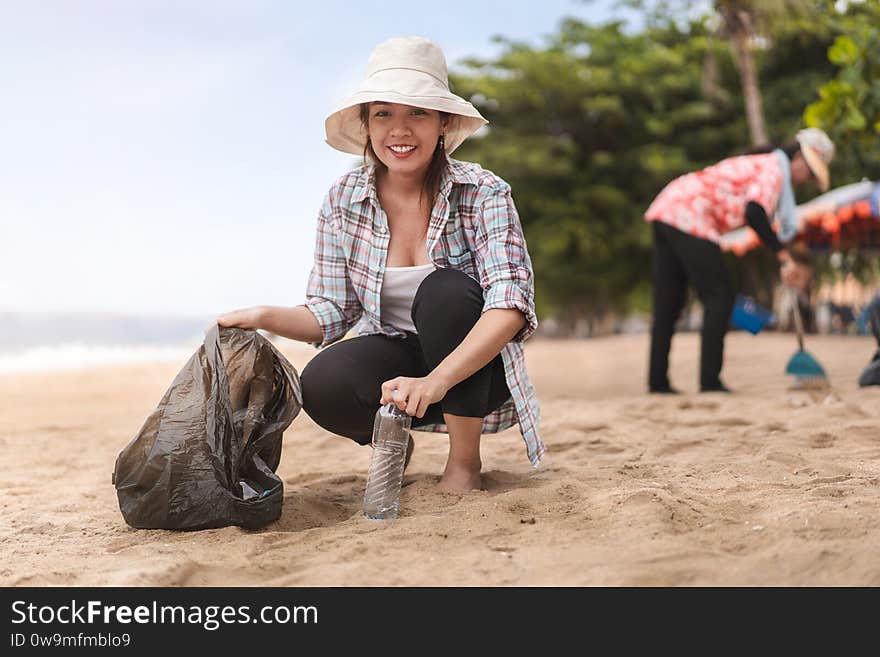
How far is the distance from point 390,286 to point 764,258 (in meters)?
14.4

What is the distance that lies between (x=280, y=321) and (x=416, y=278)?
41 cm

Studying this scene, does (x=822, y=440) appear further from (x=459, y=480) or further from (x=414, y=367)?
(x=414, y=367)

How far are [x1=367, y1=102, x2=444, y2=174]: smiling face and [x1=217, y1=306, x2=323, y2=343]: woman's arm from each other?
1.62 ft

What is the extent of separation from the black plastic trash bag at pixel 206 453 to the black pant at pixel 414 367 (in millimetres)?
220

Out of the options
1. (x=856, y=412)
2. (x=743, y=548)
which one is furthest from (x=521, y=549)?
(x=856, y=412)

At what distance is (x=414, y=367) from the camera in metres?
2.60

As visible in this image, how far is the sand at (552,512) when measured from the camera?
5.48 feet

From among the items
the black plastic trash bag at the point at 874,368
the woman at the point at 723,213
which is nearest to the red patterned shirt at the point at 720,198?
the woman at the point at 723,213

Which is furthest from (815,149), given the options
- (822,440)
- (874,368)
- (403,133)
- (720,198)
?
(403,133)

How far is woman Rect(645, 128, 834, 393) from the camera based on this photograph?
15.4 feet

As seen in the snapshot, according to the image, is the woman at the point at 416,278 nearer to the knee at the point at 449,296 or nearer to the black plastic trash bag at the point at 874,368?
the knee at the point at 449,296

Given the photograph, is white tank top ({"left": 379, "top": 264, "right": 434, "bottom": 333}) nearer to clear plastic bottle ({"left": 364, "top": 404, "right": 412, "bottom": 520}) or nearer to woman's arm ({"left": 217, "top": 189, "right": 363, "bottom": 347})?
woman's arm ({"left": 217, "top": 189, "right": 363, "bottom": 347})

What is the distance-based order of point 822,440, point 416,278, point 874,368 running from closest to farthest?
point 416,278 < point 822,440 < point 874,368
